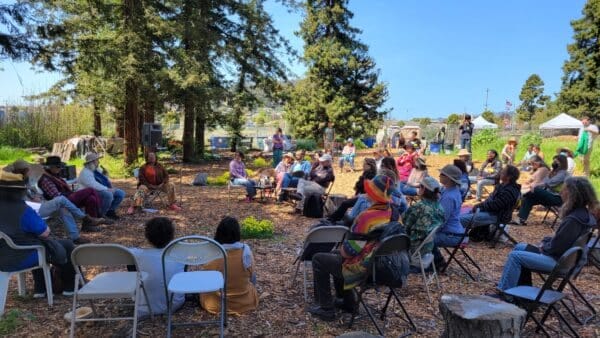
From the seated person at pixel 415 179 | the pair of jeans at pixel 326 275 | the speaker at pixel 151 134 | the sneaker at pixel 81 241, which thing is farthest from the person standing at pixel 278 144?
the pair of jeans at pixel 326 275

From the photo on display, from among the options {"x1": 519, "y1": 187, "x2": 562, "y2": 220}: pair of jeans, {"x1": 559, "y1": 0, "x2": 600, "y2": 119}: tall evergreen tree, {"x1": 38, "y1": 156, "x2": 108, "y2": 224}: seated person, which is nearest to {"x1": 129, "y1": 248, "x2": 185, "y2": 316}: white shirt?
{"x1": 38, "y1": 156, "x2": 108, "y2": 224}: seated person

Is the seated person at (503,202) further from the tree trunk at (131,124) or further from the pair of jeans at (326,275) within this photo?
the tree trunk at (131,124)

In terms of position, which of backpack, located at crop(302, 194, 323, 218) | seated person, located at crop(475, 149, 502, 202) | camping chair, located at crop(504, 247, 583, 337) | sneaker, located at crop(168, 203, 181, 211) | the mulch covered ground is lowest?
the mulch covered ground

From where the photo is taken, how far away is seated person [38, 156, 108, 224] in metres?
5.99

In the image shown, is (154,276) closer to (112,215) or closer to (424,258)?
(424,258)

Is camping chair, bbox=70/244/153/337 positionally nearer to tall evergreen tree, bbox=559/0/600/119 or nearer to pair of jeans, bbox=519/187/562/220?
pair of jeans, bbox=519/187/562/220

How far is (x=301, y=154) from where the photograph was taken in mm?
10078

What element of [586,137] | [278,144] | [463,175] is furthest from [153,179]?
[586,137]

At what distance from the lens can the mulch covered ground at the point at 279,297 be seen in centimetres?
349

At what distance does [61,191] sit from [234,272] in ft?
13.3

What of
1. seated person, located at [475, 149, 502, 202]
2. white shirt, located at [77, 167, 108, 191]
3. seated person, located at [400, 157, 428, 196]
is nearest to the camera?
white shirt, located at [77, 167, 108, 191]

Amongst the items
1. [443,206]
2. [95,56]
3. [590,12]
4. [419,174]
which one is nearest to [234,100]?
[95,56]

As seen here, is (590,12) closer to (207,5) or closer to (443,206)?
(207,5)

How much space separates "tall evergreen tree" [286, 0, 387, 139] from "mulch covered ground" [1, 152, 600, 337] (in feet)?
60.4
